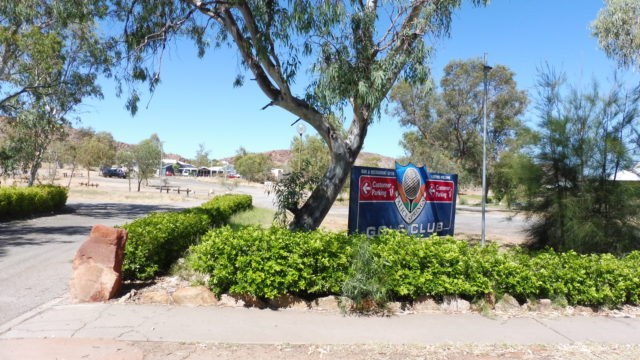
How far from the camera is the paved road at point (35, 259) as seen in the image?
5461 millimetres

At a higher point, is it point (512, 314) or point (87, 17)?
point (87, 17)

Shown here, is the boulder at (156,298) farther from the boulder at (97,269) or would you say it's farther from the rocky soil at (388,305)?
the boulder at (97,269)

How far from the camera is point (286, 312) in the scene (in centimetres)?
495

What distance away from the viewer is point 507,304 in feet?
17.7

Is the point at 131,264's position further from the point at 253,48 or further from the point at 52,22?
the point at 52,22

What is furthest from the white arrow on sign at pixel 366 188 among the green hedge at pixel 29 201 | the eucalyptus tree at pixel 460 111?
the eucalyptus tree at pixel 460 111

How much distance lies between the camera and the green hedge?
14.4 meters

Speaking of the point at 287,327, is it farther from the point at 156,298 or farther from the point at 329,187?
the point at 329,187

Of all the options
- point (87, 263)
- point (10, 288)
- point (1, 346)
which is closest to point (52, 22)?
point (10, 288)

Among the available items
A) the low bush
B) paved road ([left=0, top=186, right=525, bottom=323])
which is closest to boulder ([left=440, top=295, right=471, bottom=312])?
the low bush

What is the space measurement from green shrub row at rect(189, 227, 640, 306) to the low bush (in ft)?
0.04

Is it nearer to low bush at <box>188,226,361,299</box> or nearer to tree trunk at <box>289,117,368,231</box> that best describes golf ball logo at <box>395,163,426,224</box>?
tree trunk at <box>289,117,368,231</box>

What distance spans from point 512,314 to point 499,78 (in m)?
29.6

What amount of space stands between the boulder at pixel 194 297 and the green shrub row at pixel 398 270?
109 millimetres
